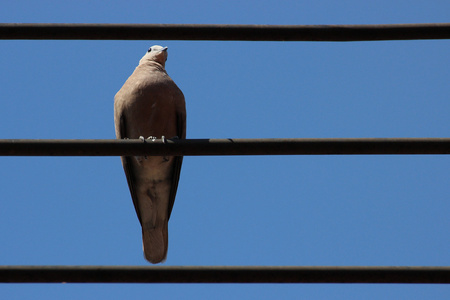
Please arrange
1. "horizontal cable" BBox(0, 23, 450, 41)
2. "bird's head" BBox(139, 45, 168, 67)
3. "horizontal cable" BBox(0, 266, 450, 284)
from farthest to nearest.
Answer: "bird's head" BBox(139, 45, 168, 67)
"horizontal cable" BBox(0, 23, 450, 41)
"horizontal cable" BBox(0, 266, 450, 284)

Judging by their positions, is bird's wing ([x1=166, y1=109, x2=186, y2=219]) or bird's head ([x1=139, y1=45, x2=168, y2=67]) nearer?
bird's wing ([x1=166, y1=109, x2=186, y2=219])

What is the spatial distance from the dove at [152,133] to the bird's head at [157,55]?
0.12 meters

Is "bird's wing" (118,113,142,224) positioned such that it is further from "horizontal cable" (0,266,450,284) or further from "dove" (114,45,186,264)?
"horizontal cable" (0,266,450,284)

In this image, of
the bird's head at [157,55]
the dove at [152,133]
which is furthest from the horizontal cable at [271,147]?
the bird's head at [157,55]

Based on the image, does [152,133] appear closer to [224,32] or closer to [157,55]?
[157,55]

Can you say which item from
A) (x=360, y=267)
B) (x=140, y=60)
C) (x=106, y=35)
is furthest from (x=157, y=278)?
(x=140, y=60)

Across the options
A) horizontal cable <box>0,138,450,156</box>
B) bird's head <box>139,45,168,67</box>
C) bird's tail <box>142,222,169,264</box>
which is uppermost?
bird's head <box>139,45,168,67</box>

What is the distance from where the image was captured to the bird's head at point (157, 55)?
7156 millimetres

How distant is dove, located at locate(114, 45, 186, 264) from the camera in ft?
20.8

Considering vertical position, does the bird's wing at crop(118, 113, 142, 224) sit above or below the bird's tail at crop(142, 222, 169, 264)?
above

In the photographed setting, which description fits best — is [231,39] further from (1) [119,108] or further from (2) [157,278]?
(1) [119,108]

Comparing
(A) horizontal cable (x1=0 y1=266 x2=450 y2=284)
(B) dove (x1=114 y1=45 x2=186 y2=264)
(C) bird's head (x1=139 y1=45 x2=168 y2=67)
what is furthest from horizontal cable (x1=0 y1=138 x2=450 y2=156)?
(C) bird's head (x1=139 y1=45 x2=168 y2=67)

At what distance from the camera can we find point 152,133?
638cm

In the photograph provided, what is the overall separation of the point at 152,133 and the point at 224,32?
11.5 ft
